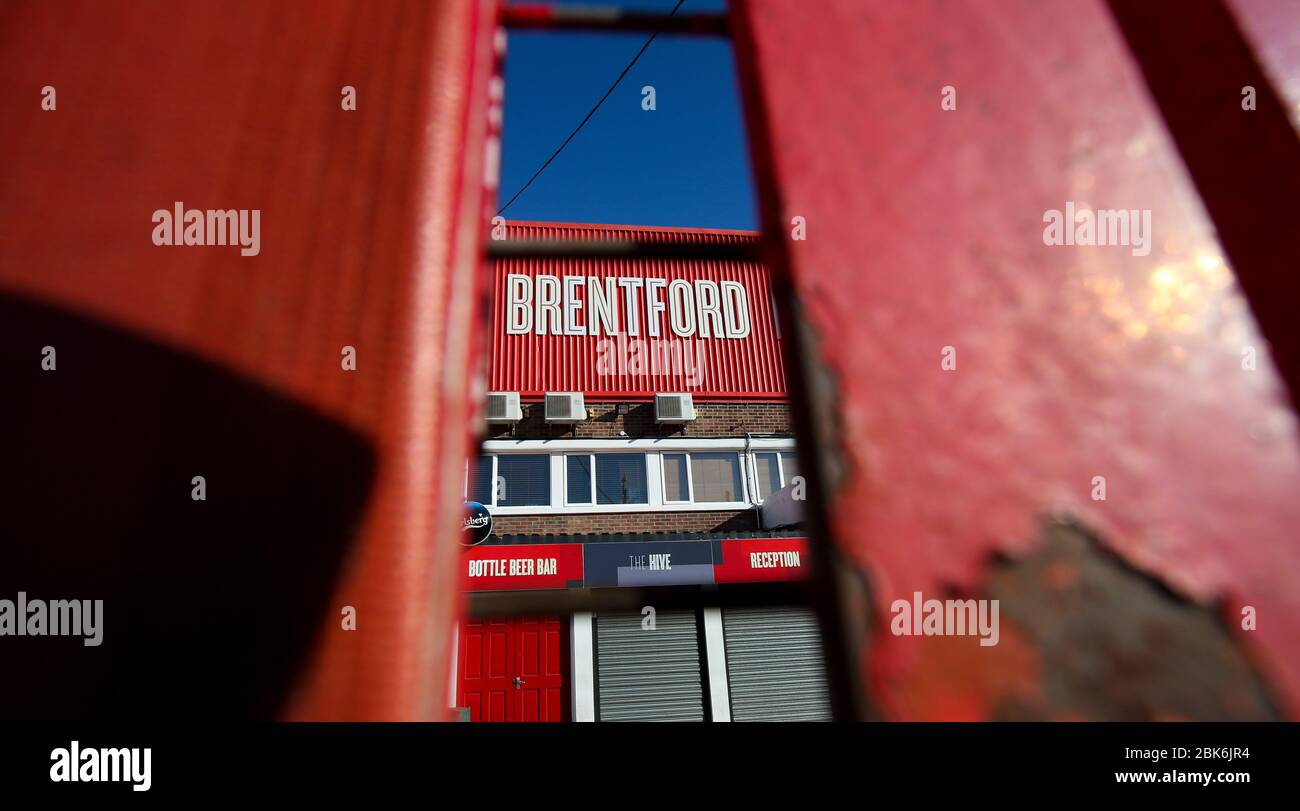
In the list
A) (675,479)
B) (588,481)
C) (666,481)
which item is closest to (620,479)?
(588,481)

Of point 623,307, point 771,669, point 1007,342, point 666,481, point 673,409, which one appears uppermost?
point 623,307

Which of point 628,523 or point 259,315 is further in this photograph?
point 628,523

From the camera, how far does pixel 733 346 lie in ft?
46.0

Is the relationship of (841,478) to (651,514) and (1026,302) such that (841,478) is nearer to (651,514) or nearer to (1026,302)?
(1026,302)

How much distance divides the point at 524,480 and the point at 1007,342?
40.6ft

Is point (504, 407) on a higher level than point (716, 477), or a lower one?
higher

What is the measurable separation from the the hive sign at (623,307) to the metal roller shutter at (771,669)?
6395mm

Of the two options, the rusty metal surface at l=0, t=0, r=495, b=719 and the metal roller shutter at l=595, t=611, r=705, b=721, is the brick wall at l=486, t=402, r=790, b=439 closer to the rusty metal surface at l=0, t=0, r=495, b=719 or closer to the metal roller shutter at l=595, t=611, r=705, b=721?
the metal roller shutter at l=595, t=611, r=705, b=721

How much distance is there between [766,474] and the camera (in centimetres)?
1323

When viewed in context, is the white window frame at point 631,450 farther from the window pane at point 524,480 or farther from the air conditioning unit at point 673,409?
the air conditioning unit at point 673,409

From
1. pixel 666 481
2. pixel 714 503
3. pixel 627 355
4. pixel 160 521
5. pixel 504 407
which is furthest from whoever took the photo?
pixel 627 355

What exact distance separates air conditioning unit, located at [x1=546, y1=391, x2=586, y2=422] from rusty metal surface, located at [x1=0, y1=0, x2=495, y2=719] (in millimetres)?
11805

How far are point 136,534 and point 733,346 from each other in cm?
1380

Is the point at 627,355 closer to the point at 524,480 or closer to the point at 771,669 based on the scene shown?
the point at 524,480
